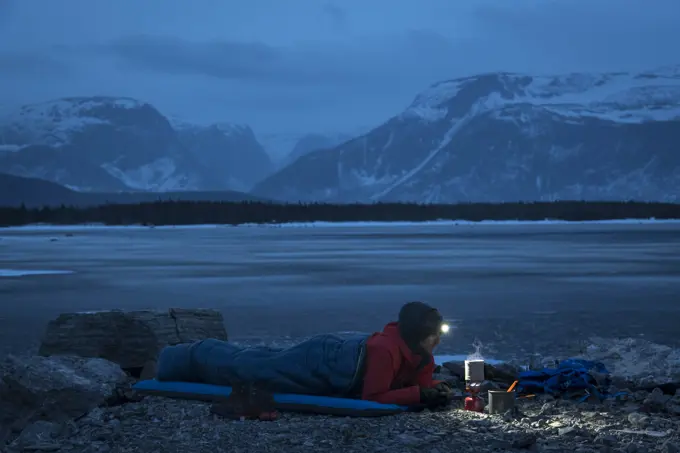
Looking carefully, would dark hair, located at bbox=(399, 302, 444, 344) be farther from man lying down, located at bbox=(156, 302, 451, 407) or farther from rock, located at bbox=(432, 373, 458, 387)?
rock, located at bbox=(432, 373, 458, 387)

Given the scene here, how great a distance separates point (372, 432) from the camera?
6.32 m

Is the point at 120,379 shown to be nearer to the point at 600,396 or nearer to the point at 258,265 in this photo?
the point at 600,396

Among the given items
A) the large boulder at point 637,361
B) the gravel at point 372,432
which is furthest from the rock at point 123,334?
the large boulder at point 637,361

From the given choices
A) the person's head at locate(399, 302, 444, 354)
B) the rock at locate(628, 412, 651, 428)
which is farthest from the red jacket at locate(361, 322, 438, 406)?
the rock at locate(628, 412, 651, 428)

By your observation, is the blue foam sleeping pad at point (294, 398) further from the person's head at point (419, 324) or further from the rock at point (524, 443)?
the rock at point (524, 443)

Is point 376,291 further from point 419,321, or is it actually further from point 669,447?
point 669,447

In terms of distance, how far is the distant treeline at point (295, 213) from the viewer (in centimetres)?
9519

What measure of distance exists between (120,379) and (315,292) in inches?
409

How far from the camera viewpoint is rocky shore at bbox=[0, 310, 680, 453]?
19.7 feet

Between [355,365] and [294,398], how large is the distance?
21.2 inches

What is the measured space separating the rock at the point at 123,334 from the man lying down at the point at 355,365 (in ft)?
6.31

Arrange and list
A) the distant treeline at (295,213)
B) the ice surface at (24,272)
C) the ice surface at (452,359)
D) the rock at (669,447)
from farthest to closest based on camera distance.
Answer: the distant treeline at (295,213)
the ice surface at (24,272)
the ice surface at (452,359)
the rock at (669,447)

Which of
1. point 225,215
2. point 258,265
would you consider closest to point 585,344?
point 258,265

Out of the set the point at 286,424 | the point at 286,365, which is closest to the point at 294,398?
the point at 286,365
